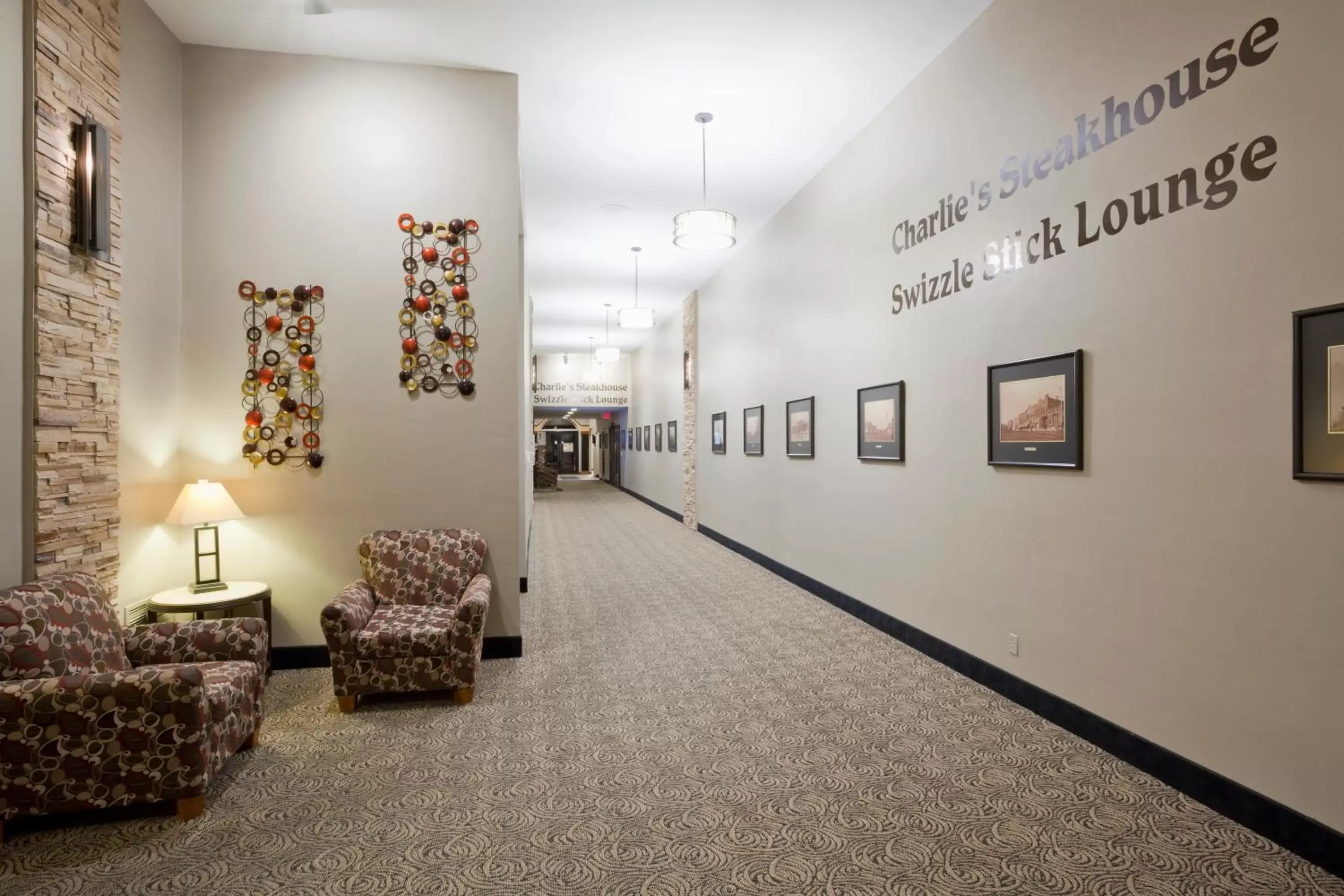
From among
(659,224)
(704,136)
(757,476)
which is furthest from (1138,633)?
(659,224)

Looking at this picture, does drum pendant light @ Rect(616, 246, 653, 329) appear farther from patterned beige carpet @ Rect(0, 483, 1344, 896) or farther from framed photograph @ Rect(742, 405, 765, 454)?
patterned beige carpet @ Rect(0, 483, 1344, 896)

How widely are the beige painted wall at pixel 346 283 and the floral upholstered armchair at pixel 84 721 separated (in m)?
1.65

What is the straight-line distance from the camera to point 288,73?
4574 millimetres

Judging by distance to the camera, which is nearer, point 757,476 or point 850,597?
point 850,597

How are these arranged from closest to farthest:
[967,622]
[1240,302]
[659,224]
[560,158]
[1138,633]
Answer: [1240,302] → [1138,633] → [967,622] → [560,158] → [659,224]

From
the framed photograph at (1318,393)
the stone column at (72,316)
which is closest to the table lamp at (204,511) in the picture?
the stone column at (72,316)

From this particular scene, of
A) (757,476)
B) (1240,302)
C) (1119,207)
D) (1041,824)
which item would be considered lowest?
(1041,824)

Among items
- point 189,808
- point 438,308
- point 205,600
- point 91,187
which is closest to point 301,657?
point 205,600

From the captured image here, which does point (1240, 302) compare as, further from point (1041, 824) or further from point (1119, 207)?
point (1041, 824)

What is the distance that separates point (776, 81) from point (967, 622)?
12.6 ft

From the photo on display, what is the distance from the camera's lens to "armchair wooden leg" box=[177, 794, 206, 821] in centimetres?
270

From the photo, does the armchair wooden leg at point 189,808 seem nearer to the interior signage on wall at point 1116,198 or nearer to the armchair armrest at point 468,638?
the armchair armrest at point 468,638

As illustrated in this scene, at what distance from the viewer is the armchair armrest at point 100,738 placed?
2.48m

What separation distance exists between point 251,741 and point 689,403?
29.0ft
